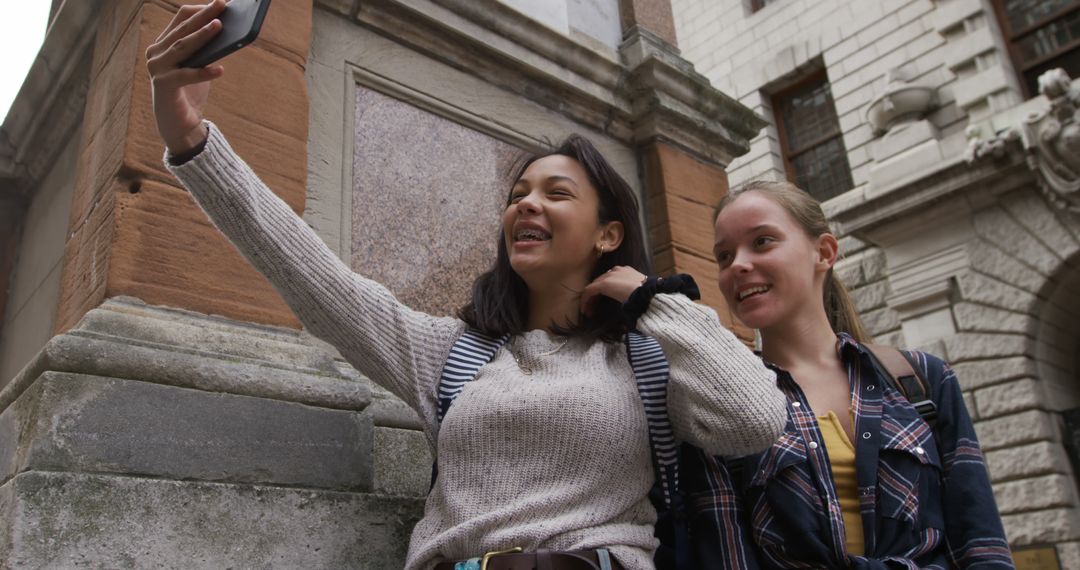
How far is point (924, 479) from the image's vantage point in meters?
1.67

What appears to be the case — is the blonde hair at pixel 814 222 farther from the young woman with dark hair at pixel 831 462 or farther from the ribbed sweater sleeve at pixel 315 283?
the ribbed sweater sleeve at pixel 315 283

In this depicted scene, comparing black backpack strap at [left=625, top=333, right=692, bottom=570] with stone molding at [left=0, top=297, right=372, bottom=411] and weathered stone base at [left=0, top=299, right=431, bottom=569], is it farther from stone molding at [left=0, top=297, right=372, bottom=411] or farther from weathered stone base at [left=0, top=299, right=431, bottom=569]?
stone molding at [left=0, top=297, right=372, bottom=411]

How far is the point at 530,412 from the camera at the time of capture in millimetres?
1694

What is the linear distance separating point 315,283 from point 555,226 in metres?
0.64

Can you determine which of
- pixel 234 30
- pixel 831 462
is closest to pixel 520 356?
pixel 831 462

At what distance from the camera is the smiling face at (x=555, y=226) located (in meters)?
2.05

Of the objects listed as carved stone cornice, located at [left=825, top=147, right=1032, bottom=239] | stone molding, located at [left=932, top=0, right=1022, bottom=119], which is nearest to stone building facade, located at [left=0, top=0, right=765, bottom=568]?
carved stone cornice, located at [left=825, top=147, right=1032, bottom=239]

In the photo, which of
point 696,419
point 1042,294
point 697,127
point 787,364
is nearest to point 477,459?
point 696,419

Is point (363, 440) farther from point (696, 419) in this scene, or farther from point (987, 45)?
point (987, 45)

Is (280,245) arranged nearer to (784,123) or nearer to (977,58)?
(977,58)

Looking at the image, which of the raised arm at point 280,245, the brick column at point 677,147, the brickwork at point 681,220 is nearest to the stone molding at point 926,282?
the brick column at point 677,147

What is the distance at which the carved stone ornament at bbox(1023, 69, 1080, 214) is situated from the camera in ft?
28.6

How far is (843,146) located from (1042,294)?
12.4 feet

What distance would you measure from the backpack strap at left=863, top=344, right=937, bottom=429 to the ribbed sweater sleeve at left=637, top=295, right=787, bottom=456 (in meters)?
0.32
